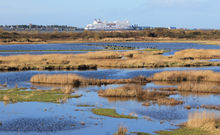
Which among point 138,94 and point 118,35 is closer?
point 138,94

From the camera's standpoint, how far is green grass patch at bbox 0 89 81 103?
31156mm

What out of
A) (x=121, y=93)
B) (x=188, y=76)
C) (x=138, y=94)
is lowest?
(x=138, y=94)

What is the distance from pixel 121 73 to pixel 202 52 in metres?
29.5

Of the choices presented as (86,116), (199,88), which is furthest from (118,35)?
(86,116)

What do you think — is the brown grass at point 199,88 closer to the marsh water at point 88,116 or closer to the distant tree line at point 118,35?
the marsh water at point 88,116

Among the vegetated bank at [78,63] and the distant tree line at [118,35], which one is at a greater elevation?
the distant tree line at [118,35]

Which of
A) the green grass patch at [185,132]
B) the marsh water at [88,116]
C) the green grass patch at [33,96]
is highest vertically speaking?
the green grass patch at [185,132]

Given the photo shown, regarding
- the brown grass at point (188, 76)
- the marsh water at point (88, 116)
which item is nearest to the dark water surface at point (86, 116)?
the marsh water at point (88, 116)

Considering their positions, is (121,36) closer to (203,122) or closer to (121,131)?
(203,122)

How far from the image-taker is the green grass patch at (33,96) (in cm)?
3116

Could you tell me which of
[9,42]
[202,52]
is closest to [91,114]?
[202,52]

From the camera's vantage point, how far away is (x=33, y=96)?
32625 millimetres

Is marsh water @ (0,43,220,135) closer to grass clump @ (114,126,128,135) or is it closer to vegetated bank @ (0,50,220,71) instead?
grass clump @ (114,126,128,135)

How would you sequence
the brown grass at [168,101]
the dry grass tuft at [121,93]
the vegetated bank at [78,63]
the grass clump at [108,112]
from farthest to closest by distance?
the vegetated bank at [78,63] < the dry grass tuft at [121,93] < the brown grass at [168,101] < the grass clump at [108,112]
